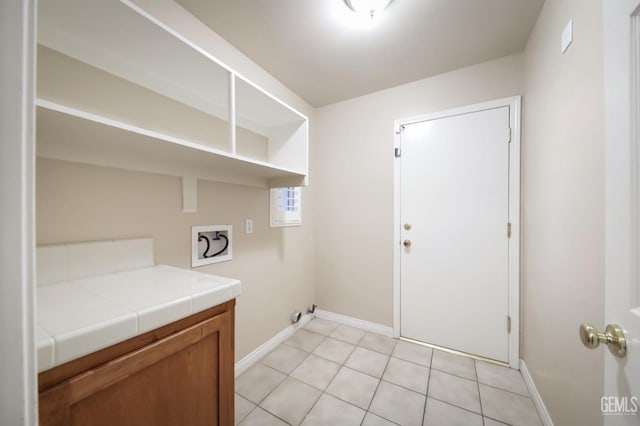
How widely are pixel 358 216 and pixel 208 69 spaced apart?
5.52 ft

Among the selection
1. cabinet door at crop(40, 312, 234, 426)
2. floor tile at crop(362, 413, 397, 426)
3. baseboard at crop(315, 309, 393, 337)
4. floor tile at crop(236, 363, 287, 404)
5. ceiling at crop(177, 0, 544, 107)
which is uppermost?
ceiling at crop(177, 0, 544, 107)

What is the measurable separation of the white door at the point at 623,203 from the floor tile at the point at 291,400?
1300 mm

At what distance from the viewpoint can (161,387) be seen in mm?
683

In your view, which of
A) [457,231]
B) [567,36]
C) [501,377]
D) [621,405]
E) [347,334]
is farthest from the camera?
[347,334]

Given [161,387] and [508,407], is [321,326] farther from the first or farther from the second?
[161,387]

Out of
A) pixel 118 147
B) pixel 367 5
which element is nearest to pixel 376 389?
pixel 118 147

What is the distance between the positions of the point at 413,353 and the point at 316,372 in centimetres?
83

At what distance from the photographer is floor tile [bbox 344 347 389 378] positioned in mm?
1681

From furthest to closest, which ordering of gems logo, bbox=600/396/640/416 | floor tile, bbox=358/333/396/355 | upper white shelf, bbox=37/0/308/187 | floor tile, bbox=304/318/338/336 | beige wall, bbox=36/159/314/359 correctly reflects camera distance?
floor tile, bbox=304/318/338/336 → floor tile, bbox=358/333/396/355 → beige wall, bbox=36/159/314/359 → upper white shelf, bbox=37/0/308/187 → gems logo, bbox=600/396/640/416

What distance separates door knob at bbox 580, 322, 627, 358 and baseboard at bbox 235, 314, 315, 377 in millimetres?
1794

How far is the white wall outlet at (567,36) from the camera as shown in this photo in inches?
39.5

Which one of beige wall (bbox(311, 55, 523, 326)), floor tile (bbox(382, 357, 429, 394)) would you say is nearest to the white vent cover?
beige wall (bbox(311, 55, 523, 326))

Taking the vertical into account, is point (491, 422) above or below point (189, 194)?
below

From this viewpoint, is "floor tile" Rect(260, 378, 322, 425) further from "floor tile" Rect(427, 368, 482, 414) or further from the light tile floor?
"floor tile" Rect(427, 368, 482, 414)
